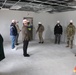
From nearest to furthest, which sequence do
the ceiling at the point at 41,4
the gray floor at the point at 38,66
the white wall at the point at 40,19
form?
the gray floor at the point at 38,66 < the ceiling at the point at 41,4 < the white wall at the point at 40,19

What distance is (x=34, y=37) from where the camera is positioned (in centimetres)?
1002

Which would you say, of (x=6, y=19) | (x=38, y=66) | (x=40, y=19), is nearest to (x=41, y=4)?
(x=38, y=66)

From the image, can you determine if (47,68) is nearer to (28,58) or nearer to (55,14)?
(28,58)

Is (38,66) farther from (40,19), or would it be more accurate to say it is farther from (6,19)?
(40,19)

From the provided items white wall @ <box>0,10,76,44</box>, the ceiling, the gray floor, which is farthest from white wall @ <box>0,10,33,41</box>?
the gray floor

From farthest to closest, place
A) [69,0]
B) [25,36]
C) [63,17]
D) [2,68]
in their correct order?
[63,17], [25,36], [69,0], [2,68]

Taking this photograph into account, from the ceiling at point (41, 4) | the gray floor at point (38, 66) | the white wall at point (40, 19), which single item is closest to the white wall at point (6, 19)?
the white wall at point (40, 19)

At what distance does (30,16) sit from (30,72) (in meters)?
6.16

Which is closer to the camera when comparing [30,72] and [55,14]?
[30,72]

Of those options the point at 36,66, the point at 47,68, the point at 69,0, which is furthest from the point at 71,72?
the point at 69,0

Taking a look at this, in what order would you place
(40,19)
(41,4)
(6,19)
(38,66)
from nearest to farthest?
(38,66), (41,4), (6,19), (40,19)

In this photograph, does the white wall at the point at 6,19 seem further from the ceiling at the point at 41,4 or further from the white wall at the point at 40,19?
the ceiling at the point at 41,4

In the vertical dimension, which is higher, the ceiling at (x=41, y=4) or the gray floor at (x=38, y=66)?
the ceiling at (x=41, y=4)

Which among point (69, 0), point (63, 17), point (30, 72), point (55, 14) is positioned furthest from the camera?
point (55, 14)
